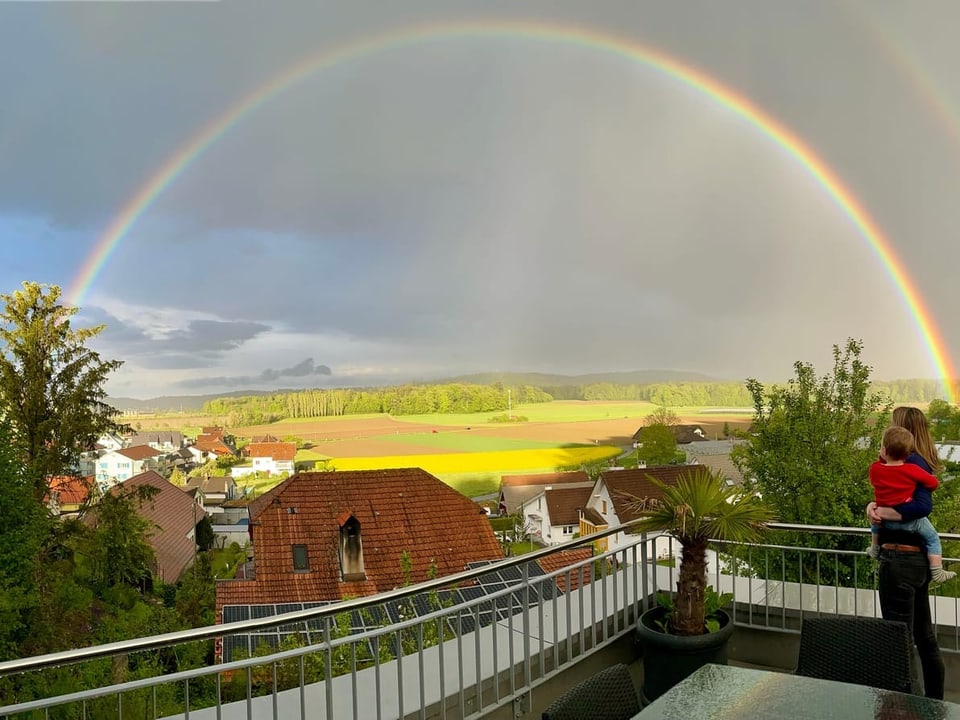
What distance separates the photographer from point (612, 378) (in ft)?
169

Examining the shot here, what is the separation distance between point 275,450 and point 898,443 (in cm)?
4900

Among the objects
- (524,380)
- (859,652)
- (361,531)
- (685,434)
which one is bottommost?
(361,531)

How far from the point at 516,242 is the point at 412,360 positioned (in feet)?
52.9

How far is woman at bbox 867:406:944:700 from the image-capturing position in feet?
10.6

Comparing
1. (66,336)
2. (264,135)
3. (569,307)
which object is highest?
(264,135)

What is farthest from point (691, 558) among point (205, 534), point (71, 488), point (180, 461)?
point (205, 534)

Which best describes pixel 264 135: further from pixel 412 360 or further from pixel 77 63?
pixel 412 360

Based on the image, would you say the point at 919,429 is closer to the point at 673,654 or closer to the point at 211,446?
the point at 673,654

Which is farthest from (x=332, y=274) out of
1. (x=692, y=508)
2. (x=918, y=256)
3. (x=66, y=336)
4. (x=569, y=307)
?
(x=692, y=508)

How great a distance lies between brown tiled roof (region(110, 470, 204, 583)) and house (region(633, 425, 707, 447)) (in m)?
29.1

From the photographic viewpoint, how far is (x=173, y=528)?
1633 inches

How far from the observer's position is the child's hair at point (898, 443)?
10.8ft

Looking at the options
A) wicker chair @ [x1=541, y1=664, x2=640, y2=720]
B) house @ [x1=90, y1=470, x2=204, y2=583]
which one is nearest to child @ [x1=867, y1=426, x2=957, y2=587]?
wicker chair @ [x1=541, y1=664, x2=640, y2=720]

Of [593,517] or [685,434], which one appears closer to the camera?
[593,517]
